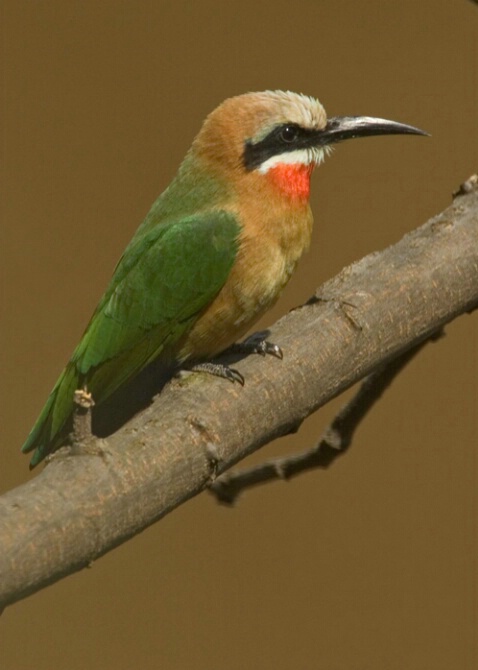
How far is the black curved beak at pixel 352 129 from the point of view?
2189 millimetres

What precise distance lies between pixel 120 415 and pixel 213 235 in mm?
404

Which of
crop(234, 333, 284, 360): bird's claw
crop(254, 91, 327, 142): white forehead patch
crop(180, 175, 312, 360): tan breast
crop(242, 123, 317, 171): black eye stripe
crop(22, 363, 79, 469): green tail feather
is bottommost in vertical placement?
crop(234, 333, 284, 360): bird's claw

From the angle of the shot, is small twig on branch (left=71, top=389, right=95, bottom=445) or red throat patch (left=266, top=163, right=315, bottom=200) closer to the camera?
small twig on branch (left=71, top=389, right=95, bottom=445)

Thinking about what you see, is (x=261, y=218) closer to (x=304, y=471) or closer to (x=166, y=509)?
(x=304, y=471)

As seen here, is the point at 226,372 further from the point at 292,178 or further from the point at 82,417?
the point at 292,178

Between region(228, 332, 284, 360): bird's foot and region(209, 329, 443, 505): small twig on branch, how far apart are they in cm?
21

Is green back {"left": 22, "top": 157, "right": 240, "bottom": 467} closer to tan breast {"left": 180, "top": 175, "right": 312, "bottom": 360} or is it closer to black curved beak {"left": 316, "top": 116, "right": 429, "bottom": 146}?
tan breast {"left": 180, "top": 175, "right": 312, "bottom": 360}

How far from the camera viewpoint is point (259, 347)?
5.70 ft

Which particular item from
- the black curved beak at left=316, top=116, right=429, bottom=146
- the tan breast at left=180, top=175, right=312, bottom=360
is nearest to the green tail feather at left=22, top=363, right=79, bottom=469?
the tan breast at left=180, top=175, right=312, bottom=360

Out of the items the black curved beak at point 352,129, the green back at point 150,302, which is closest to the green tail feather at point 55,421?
the green back at point 150,302

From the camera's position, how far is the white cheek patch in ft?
7.06

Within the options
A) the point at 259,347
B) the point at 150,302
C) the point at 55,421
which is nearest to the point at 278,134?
the point at 150,302

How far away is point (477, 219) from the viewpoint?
6.27ft

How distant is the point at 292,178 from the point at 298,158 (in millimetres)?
48
